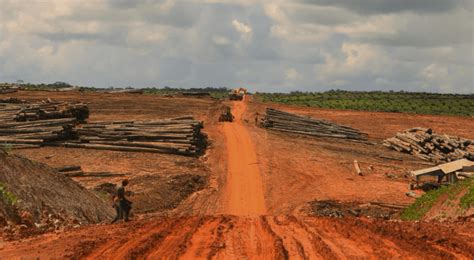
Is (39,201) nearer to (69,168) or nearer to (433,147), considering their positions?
(69,168)

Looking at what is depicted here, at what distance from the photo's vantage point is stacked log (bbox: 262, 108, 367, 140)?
1565 inches

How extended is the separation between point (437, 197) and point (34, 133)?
19804 mm

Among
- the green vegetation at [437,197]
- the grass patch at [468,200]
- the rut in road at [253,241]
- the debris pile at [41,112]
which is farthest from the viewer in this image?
the debris pile at [41,112]

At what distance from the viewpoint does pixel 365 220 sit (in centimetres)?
1427

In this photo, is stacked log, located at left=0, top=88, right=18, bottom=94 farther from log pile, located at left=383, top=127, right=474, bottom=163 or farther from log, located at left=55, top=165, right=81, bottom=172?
log pile, located at left=383, top=127, right=474, bottom=163

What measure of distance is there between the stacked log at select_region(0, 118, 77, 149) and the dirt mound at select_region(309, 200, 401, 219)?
13857mm

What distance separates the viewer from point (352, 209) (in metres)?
22.0

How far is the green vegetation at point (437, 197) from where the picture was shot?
15.8 metres

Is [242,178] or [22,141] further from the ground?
[22,141]

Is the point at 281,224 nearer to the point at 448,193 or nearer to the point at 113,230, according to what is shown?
the point at 113,230

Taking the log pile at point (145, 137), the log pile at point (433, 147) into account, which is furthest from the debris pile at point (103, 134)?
the log pile at point (433, 147)

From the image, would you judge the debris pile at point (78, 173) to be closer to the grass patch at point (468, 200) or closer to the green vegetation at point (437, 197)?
the green vegetation at point (437, 197)

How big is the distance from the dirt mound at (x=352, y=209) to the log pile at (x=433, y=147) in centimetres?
1256

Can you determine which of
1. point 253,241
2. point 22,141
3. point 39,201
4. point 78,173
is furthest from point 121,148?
point 253,241
